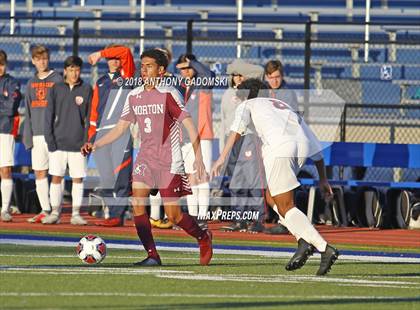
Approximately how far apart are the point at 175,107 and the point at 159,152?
45cm

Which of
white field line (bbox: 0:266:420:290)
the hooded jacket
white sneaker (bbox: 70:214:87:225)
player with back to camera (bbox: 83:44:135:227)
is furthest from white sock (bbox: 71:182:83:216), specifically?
white field line (bbox: 0:266:420:290)

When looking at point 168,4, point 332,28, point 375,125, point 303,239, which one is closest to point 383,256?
→ point 303,239

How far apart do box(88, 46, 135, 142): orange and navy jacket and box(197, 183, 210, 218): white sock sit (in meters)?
1.50

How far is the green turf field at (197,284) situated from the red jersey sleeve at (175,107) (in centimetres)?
139

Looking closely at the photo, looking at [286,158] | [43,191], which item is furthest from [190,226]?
[43,191]

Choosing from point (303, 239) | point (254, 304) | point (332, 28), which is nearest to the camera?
point (254, 304)

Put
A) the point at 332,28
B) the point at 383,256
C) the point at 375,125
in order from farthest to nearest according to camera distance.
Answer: the point at 332,28 → the point at 375,125 → the point at 383,256

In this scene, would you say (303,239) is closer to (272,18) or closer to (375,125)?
(375,125)

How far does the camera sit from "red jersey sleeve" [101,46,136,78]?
17.5 metres

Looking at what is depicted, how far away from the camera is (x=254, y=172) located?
1755 cm

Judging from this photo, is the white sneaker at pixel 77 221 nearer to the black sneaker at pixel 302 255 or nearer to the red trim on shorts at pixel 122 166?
the red trim on shorts at pixel 122 166

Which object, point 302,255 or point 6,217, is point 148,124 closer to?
point 302,255

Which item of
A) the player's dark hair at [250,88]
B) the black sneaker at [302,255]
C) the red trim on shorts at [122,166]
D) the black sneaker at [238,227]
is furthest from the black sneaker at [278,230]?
the black sneaker at [302,255]

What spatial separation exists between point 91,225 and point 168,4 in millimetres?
12901
